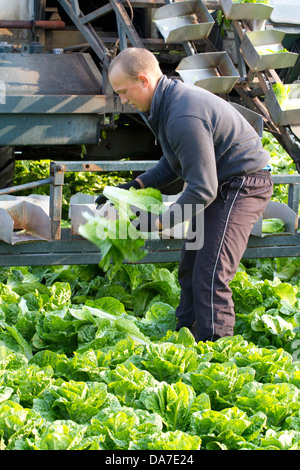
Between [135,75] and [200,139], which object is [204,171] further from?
[135,75]

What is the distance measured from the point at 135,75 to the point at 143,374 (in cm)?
141

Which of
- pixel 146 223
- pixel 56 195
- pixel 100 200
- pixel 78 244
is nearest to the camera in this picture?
pixel 146 223

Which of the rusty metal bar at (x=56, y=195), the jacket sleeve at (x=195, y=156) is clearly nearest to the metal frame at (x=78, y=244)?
the rusty metal bar at (x=56, y=195)

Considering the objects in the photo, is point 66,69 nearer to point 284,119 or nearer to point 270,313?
point 284,119

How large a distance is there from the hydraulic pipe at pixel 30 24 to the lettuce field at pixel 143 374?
263 cm

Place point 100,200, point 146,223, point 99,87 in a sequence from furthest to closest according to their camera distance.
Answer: point 99,87
point 100,200
point 146,223

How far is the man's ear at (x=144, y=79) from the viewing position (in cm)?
348

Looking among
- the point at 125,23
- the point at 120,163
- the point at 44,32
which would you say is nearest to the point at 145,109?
the point at 120,163

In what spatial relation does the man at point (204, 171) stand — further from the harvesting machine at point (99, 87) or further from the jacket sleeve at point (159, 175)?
the harvesting machine at point (99, 87)

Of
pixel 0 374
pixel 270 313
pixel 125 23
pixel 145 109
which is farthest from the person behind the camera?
pixel 125 23

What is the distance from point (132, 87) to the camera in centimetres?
352

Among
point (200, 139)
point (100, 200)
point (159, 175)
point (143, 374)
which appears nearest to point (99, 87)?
point (100, 200)

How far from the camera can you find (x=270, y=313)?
4355 mm

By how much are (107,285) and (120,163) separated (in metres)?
0.86
